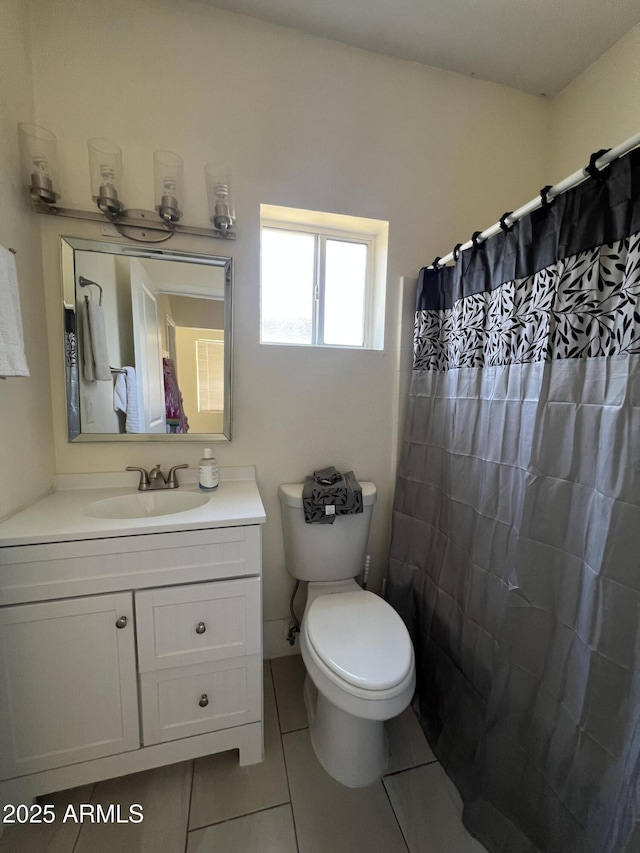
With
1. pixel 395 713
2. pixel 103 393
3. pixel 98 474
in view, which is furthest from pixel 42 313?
pixel 395 713

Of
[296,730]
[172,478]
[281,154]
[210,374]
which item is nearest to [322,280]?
[281,154]

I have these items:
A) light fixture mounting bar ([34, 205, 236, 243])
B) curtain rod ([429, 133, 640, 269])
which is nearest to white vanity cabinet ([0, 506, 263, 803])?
light fixture mounting bar ([34, 205, 236, 243])

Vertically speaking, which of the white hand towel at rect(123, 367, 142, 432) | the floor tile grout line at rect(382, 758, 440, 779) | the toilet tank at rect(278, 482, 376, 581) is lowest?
the floor tile grout line at rect(382, 758, 440, 779)

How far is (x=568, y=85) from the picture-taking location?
1.48m

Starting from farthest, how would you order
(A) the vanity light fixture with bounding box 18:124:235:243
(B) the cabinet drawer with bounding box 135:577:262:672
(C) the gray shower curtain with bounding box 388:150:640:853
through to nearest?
(A) the vanity light fixture with bounding box 18:124:235:243 < (B) the cabinet drawer with bounding box 135:577:262:672 < (C) the gray shower curtain with bounding box 388:150:640:853

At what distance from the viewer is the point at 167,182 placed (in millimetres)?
1203

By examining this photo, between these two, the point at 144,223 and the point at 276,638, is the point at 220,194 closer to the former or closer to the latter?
the point at 144,223

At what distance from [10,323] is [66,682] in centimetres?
102

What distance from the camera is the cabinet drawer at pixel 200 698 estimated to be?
1020 millimetres

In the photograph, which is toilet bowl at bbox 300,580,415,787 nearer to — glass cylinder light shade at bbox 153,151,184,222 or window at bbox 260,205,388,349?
window at bbox 260,205,388,349

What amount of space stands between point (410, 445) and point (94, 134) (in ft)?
5.59

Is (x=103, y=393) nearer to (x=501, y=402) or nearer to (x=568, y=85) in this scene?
(x=501, y=402)

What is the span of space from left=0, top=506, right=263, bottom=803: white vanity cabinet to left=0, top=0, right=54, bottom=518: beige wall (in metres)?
0.32

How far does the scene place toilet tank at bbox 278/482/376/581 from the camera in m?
1.37
